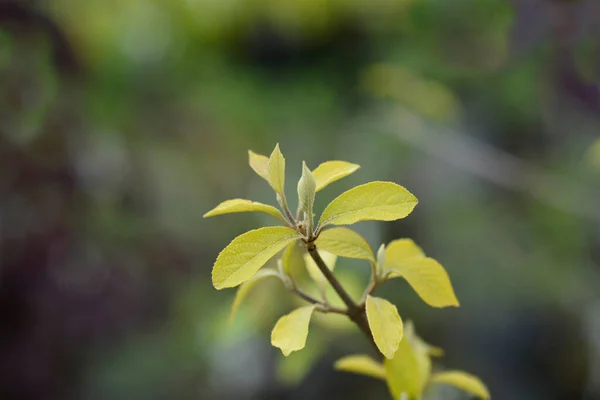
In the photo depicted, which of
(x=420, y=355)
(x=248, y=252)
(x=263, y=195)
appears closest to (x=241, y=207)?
(x=248, y=252)

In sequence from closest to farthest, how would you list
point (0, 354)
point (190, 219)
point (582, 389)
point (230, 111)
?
point (582, 389), point (0, 354), point (190, 219), point (230, 111)

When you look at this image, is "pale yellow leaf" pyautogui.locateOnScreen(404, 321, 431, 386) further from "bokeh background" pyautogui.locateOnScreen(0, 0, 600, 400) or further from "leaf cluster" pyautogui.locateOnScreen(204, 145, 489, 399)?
"bokeh background" pyautogui.locateOnScreen(0, 0, 600, 400)

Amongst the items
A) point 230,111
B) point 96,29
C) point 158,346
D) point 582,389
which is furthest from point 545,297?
point 96,29

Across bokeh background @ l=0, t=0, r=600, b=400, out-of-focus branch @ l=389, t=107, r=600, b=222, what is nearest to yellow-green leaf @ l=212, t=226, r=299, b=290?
bokeh background @ l=0, t=0, r=600, b=400

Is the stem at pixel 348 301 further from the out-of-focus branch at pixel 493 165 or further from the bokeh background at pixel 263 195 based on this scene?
the out-of-focus branch at pixel 493 165

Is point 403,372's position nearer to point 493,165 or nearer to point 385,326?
point 385,326

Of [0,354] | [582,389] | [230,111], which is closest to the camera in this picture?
[582,389]

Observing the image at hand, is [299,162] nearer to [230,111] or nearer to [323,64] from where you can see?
[230,111]
